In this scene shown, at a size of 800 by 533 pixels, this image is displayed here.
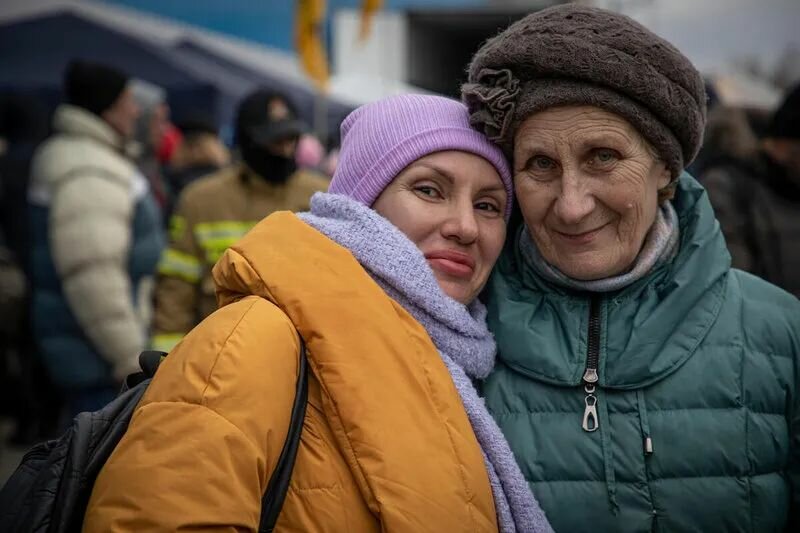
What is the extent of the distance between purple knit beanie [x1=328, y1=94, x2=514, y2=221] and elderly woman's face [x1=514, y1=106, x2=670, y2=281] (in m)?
0.12

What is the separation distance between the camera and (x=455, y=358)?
6.82 ft

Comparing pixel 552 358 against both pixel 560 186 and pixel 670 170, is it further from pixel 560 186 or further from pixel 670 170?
pixel 670 170

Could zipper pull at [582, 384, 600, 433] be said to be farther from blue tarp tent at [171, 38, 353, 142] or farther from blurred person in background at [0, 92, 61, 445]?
blue tarp tent at [171, 38, 353, 142]

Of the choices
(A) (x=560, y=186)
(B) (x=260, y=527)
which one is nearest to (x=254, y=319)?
(B) (x=260, y=527)

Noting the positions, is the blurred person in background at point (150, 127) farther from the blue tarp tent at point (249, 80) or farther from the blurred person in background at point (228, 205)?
the blue tarp tent at point (249, 80)

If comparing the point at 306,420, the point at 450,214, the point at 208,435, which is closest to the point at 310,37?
the point at 450,214

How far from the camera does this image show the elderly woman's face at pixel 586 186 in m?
2.04

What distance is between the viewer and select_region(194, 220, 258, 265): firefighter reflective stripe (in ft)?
14.4

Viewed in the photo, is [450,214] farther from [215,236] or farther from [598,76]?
[215,236]

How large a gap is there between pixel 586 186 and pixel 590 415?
1.78 feet

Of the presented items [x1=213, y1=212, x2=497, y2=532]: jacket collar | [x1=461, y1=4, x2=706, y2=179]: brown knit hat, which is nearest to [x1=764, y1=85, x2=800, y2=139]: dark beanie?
[x1=461, y1=4, x2=706, y2=179]: brown knit hat

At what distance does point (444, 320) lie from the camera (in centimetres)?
207

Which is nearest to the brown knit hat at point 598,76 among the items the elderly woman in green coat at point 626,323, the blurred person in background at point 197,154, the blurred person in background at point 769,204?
the elderly woman in green coat at point 626,323

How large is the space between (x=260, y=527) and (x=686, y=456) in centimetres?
99
